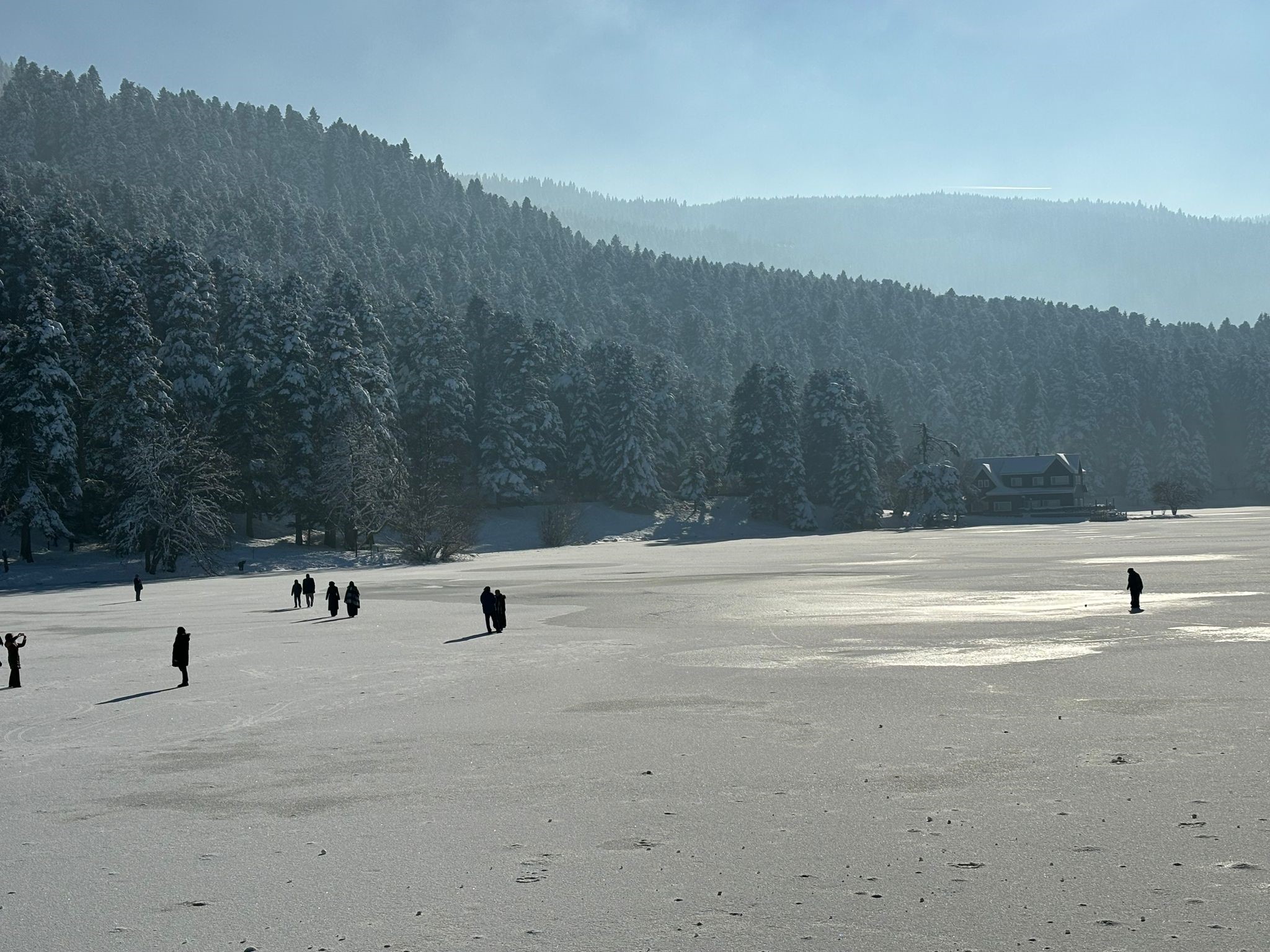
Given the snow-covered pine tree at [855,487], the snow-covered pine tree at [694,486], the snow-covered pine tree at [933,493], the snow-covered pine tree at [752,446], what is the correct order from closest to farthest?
the snow-covered pine tree at [694,486]
the snow-covered pine tree at [752,446]
the snow-covered pine tree at [855,487]
the snow-covered pine tree at [933,493]

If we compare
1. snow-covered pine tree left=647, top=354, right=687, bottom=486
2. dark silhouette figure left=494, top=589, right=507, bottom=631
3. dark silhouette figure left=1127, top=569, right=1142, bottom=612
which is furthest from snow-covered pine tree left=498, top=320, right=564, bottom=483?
dark silhouette figure left=1127, top=569, right=1142, bottom=612

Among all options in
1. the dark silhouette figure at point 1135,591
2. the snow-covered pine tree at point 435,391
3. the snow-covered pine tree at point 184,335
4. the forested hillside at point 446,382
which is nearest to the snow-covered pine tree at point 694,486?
the forested hillside at point 446,382

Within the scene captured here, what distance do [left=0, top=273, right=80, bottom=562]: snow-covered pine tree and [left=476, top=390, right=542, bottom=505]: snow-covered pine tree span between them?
3516 centimetres

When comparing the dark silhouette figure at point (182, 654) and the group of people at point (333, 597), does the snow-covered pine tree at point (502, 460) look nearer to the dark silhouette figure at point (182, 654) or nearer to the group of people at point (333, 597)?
the group of people at point (333, 597)

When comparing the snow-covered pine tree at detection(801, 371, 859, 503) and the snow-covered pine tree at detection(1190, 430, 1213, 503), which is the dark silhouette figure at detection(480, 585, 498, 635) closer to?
the snow-covered pine tree at detection(801, 371, 859, 503)

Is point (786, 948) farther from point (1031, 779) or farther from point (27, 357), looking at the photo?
point (27, 357)

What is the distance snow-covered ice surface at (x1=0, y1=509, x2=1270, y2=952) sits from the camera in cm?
800

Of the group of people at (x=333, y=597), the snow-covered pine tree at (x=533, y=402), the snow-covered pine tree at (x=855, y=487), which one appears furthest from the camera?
the snow-covered pine tree at (x=855, y=487)

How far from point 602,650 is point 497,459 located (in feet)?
218

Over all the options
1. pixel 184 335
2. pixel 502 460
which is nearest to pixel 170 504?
pixel 184 335

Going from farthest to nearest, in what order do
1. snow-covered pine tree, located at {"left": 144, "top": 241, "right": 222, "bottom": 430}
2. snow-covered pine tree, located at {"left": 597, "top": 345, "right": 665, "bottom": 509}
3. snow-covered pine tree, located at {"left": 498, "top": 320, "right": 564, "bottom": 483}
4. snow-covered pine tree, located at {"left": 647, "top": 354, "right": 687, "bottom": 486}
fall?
snow-covered pine tree, located at {"left": 647, "top": 354, "right": 687, "bottom": 486}, snow-covered pine tree, located at {"left": 498, "top": 320, "right": 564, "bottom": 483}, snow-covered pine tree, located at {"left": 597, "top": 345, "right": 665, "bottom": 509}, snow-covered pine tree, located at {"left": 144, "top": 241, "right": 222, "bottom": 430}

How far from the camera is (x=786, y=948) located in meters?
7.39

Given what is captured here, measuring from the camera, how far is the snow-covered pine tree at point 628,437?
92.2 meters

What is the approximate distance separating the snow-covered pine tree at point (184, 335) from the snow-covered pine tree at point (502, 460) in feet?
78.5
